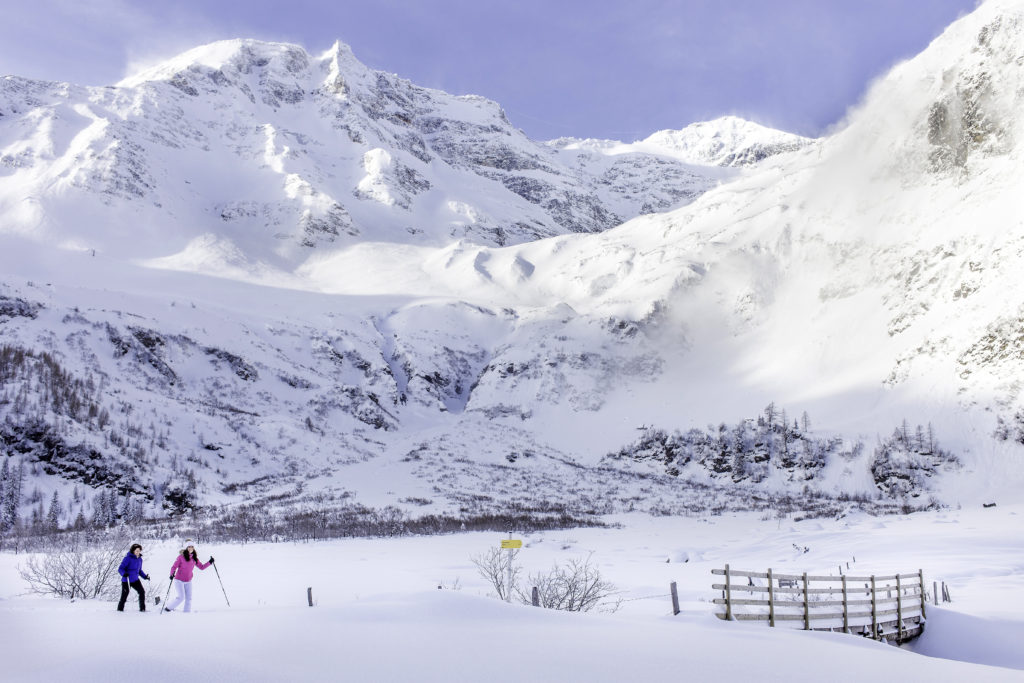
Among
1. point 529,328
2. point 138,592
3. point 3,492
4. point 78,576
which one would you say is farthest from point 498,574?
point 529,328

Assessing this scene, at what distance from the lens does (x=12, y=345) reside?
5612cm

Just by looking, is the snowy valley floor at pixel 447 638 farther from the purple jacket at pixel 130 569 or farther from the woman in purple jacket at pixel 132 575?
the purple jacket at pixel 130 569

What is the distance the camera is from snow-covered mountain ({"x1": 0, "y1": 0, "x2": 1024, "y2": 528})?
181 ft

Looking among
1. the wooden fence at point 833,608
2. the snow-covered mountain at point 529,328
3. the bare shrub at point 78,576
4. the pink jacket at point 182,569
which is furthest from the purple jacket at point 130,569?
the snow-covered mountain at point 529,328

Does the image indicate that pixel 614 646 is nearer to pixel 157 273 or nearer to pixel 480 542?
pixel 480 542

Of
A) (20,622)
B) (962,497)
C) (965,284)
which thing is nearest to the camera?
(20,622)

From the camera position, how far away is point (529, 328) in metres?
106

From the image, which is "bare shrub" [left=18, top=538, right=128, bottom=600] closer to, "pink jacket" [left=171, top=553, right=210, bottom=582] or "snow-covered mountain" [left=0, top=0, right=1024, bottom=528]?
"pink jacket" [left=171, top=553, right=210, bottom=582]

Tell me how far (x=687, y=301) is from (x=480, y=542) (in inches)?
3021

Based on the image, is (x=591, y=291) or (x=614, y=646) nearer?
(x=614, y=646)

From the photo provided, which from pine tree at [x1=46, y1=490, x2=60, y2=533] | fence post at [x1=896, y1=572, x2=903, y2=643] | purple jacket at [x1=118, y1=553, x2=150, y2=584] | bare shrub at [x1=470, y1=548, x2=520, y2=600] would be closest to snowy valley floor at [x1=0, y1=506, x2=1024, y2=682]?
purple jacket at [x1=118, y1=553, x2=150, y2=584]

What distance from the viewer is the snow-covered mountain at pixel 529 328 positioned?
55.2 meters

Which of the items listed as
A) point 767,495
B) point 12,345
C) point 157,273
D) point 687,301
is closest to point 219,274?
point 157,273

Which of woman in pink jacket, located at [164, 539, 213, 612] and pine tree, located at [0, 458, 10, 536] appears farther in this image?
pine tree, located at [0, 458, 10, 536]
